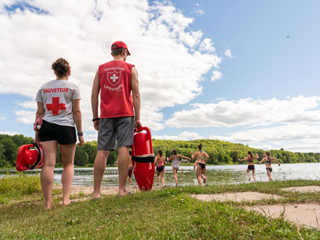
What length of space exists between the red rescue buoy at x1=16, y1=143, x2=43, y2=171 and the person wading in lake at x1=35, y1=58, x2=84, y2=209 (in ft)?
0.27

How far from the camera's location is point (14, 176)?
9.16 meters

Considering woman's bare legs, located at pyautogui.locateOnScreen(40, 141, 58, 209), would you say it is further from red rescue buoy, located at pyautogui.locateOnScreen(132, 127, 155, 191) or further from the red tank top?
red rescue buoy, located at pyautogui.locateOnScreen(132, 127, 155, 191)

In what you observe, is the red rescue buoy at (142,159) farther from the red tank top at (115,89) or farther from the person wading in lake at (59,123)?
the person wading in lake at (59,123)

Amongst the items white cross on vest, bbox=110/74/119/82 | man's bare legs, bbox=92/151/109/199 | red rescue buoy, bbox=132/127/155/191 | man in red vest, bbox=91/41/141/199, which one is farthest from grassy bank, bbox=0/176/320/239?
white cross on vest, bbox=110/74/119/82

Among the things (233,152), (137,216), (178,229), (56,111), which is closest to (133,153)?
(56,111)

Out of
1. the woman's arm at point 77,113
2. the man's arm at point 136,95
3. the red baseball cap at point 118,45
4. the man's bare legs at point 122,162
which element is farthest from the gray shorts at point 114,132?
the red baseball cap at point 118,45

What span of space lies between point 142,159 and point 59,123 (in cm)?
178

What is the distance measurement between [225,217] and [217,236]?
0.31 metres

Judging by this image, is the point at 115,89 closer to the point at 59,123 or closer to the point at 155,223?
the point at 59,123

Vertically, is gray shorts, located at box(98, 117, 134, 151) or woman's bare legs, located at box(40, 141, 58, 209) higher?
gray shorts, located at box(98, 117, 134, 151)

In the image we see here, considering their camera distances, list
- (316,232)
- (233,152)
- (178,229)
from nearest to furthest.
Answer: (316,232)
(178,229)
(233,152)

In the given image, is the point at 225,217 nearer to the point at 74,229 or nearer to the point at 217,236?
the point at 217,236

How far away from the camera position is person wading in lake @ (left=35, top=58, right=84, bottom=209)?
3785mm

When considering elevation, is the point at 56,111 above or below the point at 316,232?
above
